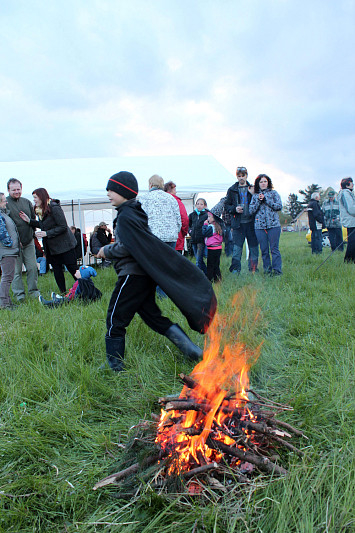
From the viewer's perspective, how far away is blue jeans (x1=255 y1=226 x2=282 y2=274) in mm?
→ 6793

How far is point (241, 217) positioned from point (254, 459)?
6.10 m

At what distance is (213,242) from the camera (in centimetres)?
690

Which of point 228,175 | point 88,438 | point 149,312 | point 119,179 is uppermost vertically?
point 228,175

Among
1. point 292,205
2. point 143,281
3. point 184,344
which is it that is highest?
point 292,205

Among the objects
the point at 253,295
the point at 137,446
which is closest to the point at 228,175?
the point at 253,295

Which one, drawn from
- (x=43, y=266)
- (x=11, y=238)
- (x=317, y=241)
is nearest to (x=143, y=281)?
(x=11, y=238)

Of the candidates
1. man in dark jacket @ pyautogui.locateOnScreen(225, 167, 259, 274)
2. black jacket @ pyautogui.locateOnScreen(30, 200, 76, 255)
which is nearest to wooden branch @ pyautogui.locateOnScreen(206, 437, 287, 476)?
black jacket @ pyautogui.locateOnScreen(30, 200, 76, 255)

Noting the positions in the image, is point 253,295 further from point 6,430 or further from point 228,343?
point 6,430

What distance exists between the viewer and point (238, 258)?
7.46 m

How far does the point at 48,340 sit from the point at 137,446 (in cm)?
203

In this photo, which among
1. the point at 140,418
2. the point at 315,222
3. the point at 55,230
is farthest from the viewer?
the point at 315,222

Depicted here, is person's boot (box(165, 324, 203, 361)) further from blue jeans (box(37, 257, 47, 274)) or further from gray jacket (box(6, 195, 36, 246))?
blue jeans (box(37, 257, 47, 274))

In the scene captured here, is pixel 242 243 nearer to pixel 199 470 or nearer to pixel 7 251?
pixel 7 251

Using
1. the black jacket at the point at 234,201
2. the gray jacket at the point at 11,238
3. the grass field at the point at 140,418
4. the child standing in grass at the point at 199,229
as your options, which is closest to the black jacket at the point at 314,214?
the black jacket at the point at 234,201
